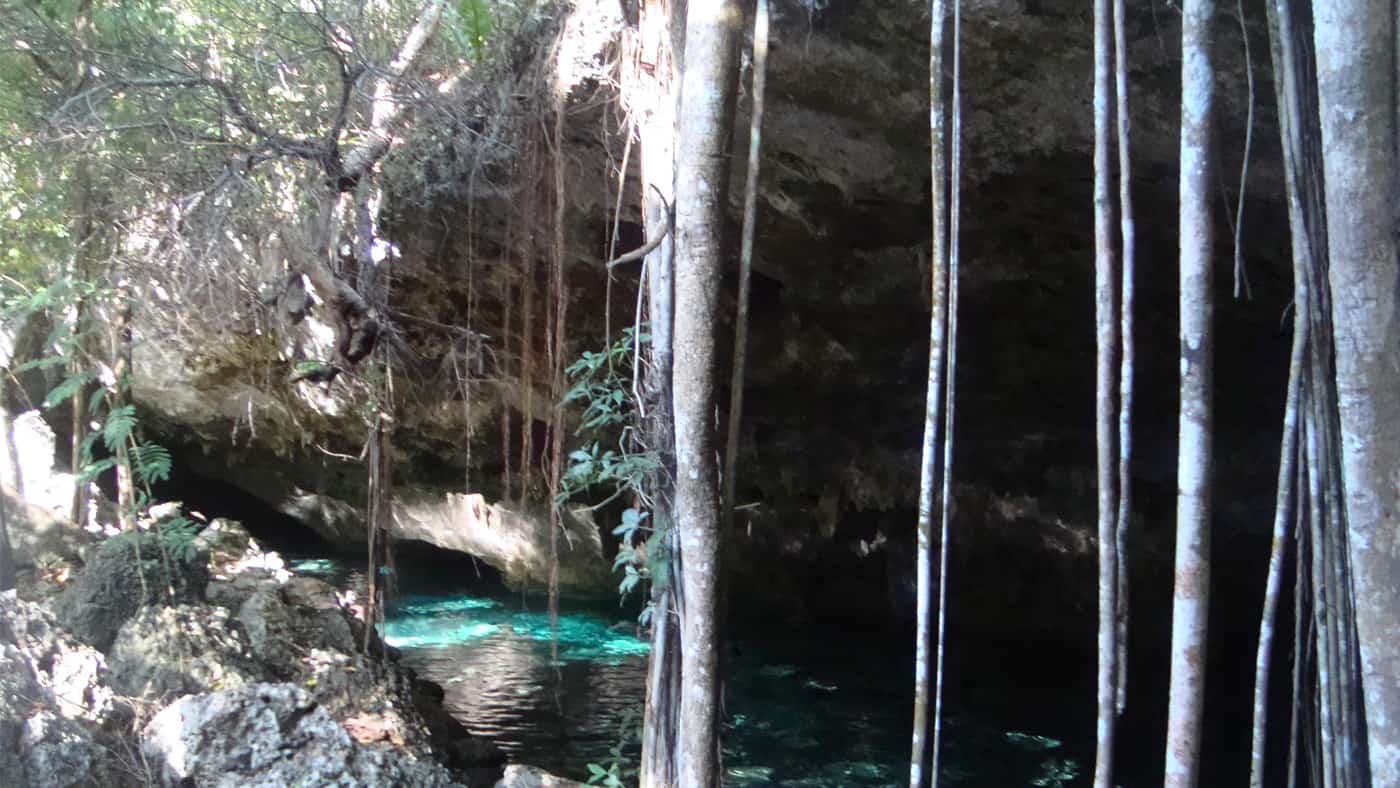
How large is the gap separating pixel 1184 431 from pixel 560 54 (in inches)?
129

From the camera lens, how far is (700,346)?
8.79ft

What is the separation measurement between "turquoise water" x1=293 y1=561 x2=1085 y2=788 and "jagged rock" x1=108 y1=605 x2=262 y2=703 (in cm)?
138

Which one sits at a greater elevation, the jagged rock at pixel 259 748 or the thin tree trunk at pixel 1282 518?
the thin tree trunk at pixel 1282 518

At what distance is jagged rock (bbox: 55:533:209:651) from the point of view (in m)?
4.37

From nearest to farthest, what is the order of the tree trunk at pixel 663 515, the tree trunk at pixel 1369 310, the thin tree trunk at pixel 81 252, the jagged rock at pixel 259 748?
1. the tree trunk at pixel 1369 310
2. the tree trunk at pixel 663 515
3. the jagged rock at pixel 259 748
4. the thin tree trunk at pixel 81 252

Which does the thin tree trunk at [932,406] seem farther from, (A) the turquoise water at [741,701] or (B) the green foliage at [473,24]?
(B) the green foliage at [473,24]

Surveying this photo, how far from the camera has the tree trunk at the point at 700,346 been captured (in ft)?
8.64

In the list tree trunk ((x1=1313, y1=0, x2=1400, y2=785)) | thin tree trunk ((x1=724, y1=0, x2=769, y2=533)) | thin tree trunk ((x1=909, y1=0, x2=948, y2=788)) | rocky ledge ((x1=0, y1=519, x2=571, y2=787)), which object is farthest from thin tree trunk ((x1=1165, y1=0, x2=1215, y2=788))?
rocky ledge ((x1=0, y1=519, x2=571, y2=787))

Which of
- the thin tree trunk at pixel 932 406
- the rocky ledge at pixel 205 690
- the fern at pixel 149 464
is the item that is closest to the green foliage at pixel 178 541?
the rocky ledge at pixel 205 690

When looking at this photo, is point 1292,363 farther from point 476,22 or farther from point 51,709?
point 51,709

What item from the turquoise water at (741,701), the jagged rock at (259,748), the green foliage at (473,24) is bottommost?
the turquoise water at (741,701)

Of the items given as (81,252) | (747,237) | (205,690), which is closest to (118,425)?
(205,690)

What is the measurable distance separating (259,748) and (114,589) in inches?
59.1

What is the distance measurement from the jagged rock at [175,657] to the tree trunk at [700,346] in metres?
2.28
